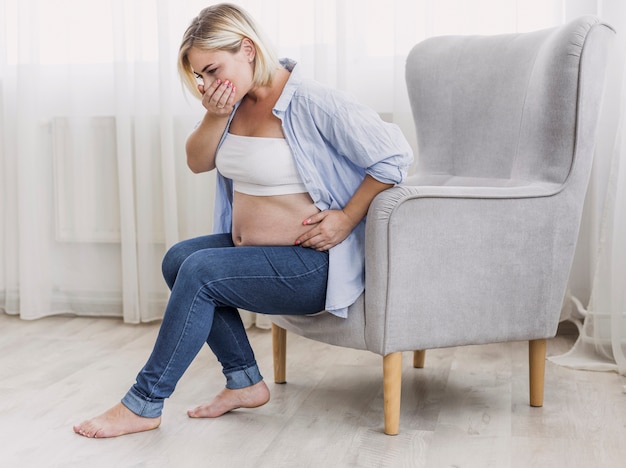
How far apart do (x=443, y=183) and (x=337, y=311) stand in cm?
59

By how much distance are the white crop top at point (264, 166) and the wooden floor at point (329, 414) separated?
519 millimetres

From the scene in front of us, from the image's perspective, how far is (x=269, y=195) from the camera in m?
1.77

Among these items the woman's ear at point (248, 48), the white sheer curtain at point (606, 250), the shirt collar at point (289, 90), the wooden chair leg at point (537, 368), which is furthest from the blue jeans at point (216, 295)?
the white sheer curtain at point (606, 250)

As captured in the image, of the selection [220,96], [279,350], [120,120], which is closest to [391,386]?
[279,350]

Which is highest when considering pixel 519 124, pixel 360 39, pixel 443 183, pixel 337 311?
pixel 360 39

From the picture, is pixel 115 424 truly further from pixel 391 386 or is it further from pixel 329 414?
pixel 391 386

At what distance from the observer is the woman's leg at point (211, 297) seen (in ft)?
5.50

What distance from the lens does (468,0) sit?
2.53m

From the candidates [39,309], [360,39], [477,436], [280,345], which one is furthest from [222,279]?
[39,309]

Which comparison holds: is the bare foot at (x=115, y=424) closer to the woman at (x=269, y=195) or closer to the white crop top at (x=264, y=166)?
the woman at (x=269, y=195)

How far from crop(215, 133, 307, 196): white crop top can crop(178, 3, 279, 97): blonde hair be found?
0.13m

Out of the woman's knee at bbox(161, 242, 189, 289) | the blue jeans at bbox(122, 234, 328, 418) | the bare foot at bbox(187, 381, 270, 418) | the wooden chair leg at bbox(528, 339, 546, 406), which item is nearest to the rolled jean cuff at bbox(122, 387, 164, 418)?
the blue jeans at bbox(122, 234, 328, 418)

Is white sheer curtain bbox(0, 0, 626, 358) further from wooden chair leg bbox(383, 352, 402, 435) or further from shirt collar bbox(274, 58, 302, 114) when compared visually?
wooden chair leg bbox(383, 352, 402, 435)

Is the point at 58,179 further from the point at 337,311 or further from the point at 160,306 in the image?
the point at 337,311
